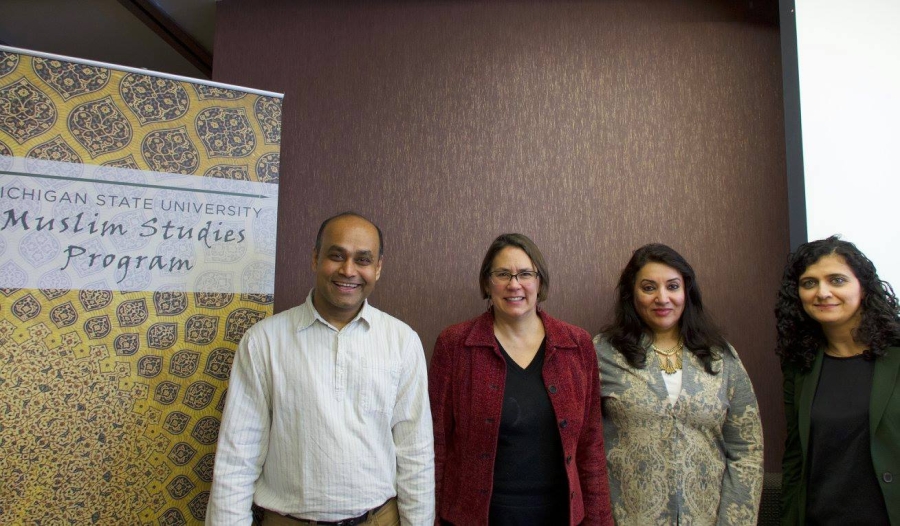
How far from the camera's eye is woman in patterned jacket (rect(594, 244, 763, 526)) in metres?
1.76

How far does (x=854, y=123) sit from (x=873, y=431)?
1.30 meters

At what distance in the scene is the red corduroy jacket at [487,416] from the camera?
172cm

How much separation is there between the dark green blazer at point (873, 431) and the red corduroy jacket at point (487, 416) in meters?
0.61

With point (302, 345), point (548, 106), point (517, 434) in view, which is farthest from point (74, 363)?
point (548, 106)

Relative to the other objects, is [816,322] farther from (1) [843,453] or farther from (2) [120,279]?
(2) [120,279]

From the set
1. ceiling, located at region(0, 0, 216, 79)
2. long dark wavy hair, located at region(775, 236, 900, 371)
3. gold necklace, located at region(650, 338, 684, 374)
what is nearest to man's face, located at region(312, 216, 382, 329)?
gold necklace, located at region(650, 338, 684, 374)

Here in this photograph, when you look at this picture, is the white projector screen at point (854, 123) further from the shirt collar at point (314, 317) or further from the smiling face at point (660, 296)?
the shirt collar at point (314, 317)

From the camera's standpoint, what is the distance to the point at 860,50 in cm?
220

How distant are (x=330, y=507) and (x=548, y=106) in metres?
1.99

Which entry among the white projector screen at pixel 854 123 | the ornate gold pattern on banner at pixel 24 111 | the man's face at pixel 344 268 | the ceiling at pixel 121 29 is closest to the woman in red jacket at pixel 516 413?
the man's face at pixel 344 268

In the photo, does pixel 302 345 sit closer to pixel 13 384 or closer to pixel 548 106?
pixel 13 384

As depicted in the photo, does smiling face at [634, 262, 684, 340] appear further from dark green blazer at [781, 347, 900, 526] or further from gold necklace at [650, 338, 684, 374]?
dark green blazer at [781, 347, 900, 526]

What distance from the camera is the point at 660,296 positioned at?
1891mm

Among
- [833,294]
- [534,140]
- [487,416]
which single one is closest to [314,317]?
[487,416]
